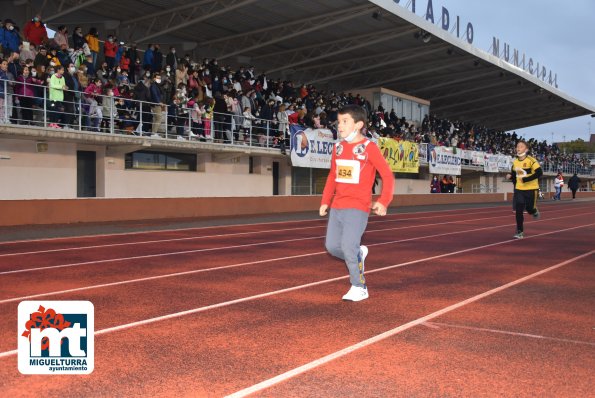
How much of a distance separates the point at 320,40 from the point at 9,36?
55.4 ft

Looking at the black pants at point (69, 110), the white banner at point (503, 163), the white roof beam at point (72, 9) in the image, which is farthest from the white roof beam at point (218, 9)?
the white banner at point (503, 163)

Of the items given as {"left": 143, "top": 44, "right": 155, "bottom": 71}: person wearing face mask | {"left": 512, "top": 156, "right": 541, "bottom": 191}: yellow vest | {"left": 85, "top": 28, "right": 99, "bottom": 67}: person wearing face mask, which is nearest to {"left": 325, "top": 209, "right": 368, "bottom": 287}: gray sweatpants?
{"left": 512, "top": 156, "right": 541, "bottom": 191}: yellow vest

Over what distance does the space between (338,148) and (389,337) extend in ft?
6.94

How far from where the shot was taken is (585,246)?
1223cm

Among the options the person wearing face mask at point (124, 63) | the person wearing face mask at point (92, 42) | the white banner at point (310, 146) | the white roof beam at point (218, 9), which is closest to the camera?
the person wearing face mask at point (92, 42)

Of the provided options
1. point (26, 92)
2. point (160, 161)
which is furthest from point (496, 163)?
point (26, 92)

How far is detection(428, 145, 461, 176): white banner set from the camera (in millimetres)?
34416

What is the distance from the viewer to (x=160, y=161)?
22.3m

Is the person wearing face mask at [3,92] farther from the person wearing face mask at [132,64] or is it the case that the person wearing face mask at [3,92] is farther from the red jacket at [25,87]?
the person wearing face mask at [132,64]

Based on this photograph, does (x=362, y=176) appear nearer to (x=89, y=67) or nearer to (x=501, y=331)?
(x=501, y=331)

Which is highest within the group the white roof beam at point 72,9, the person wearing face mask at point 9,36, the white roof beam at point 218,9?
the white roof beam at point 218,9

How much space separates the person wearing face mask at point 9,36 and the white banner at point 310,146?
1097 centimetres

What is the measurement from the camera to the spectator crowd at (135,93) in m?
16.3

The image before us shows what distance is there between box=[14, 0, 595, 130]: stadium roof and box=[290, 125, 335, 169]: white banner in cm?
517
